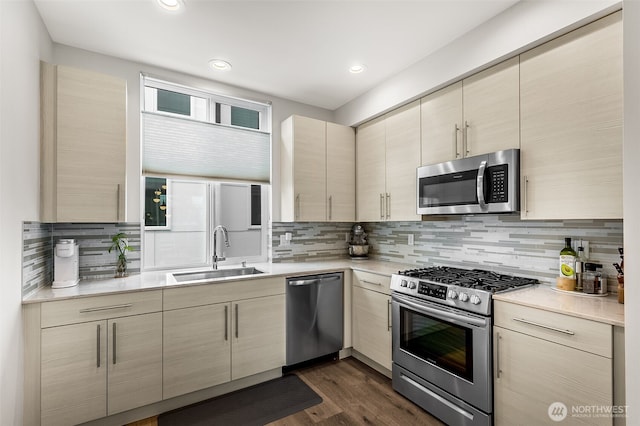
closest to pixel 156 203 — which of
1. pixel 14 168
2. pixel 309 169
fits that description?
pixel 14 168

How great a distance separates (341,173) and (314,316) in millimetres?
1524

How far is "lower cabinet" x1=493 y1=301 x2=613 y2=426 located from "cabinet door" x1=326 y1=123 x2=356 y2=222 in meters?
1.85

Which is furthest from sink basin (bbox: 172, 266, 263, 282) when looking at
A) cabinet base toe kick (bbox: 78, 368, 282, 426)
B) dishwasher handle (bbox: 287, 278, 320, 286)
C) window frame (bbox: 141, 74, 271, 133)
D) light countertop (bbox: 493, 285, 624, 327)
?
light countertop (bbox: 493, 285, 624, 327)

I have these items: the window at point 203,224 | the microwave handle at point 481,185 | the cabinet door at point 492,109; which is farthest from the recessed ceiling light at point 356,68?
the window at point 203,224

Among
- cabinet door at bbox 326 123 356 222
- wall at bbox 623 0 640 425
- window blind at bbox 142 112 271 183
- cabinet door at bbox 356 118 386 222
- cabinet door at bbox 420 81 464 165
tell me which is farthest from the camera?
cabinet door at bbox 326 123 356 222

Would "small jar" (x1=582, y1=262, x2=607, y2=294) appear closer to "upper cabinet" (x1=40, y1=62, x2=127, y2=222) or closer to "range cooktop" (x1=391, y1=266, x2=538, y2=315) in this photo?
"range cooktop" (x1=391, y1=266, x2=538, y2=315)

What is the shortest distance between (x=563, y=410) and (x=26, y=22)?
3.57m

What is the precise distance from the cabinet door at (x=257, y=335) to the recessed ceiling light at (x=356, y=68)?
2.07 metres

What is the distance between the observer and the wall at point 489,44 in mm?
1694

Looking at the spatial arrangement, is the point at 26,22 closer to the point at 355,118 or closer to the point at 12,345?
the point at 12,345

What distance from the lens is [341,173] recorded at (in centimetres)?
340

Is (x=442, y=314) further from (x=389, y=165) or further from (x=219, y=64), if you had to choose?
(x=219, y=64)

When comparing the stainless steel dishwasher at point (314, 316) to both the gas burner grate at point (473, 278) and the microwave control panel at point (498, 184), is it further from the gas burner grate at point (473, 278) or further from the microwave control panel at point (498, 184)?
the microwave control panel at point (498, 184)

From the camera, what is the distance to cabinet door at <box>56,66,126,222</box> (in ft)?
6.83
